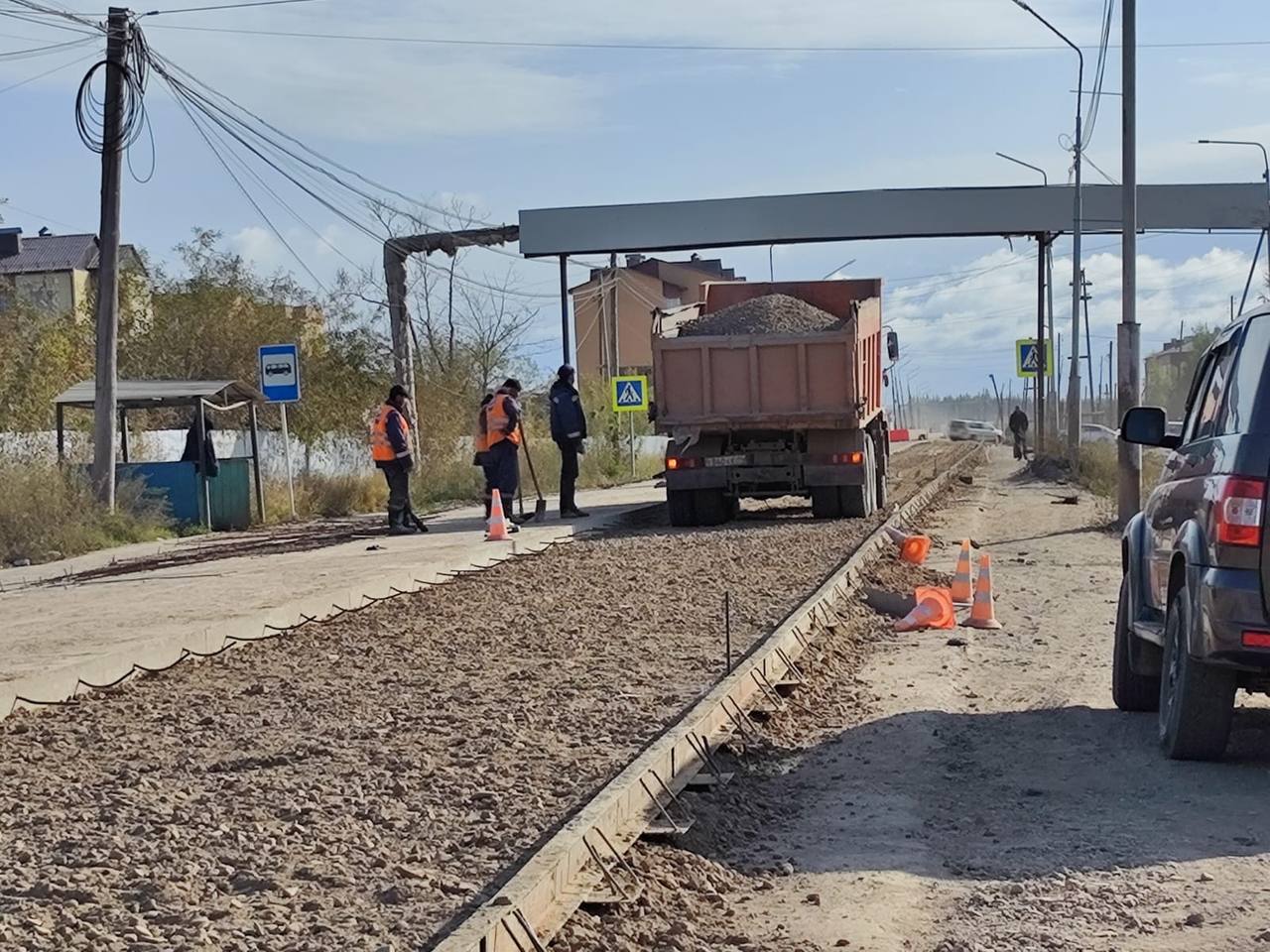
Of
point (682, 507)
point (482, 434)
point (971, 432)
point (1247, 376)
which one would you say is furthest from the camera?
point (971, 432)

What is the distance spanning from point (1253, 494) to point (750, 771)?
2515 mm

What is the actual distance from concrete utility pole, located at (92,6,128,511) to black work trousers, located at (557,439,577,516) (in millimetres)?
6036

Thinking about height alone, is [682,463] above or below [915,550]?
above

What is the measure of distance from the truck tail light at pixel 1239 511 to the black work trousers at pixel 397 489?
52.0ft

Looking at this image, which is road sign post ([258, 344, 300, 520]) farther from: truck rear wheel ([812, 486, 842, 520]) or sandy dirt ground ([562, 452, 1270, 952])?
sandy dirt ground ([562, 452, 1270, 952])

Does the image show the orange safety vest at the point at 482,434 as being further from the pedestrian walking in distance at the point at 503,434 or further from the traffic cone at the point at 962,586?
the traffic cone at the point at 962,586

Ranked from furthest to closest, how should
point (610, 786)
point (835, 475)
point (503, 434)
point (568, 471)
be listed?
point (568, 471) < point (503, 434) < point (835, 475) < point (610, 786)

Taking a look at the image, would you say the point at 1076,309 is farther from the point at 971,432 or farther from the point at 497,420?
the point at 971,432

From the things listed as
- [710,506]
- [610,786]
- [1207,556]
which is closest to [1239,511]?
[1207,556]

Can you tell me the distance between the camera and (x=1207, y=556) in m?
7.28

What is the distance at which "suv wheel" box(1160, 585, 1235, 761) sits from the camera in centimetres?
745

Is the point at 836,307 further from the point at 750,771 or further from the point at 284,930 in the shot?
the point at 284,930

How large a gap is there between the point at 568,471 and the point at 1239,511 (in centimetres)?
1815

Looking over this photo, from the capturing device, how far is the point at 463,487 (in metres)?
34.8
